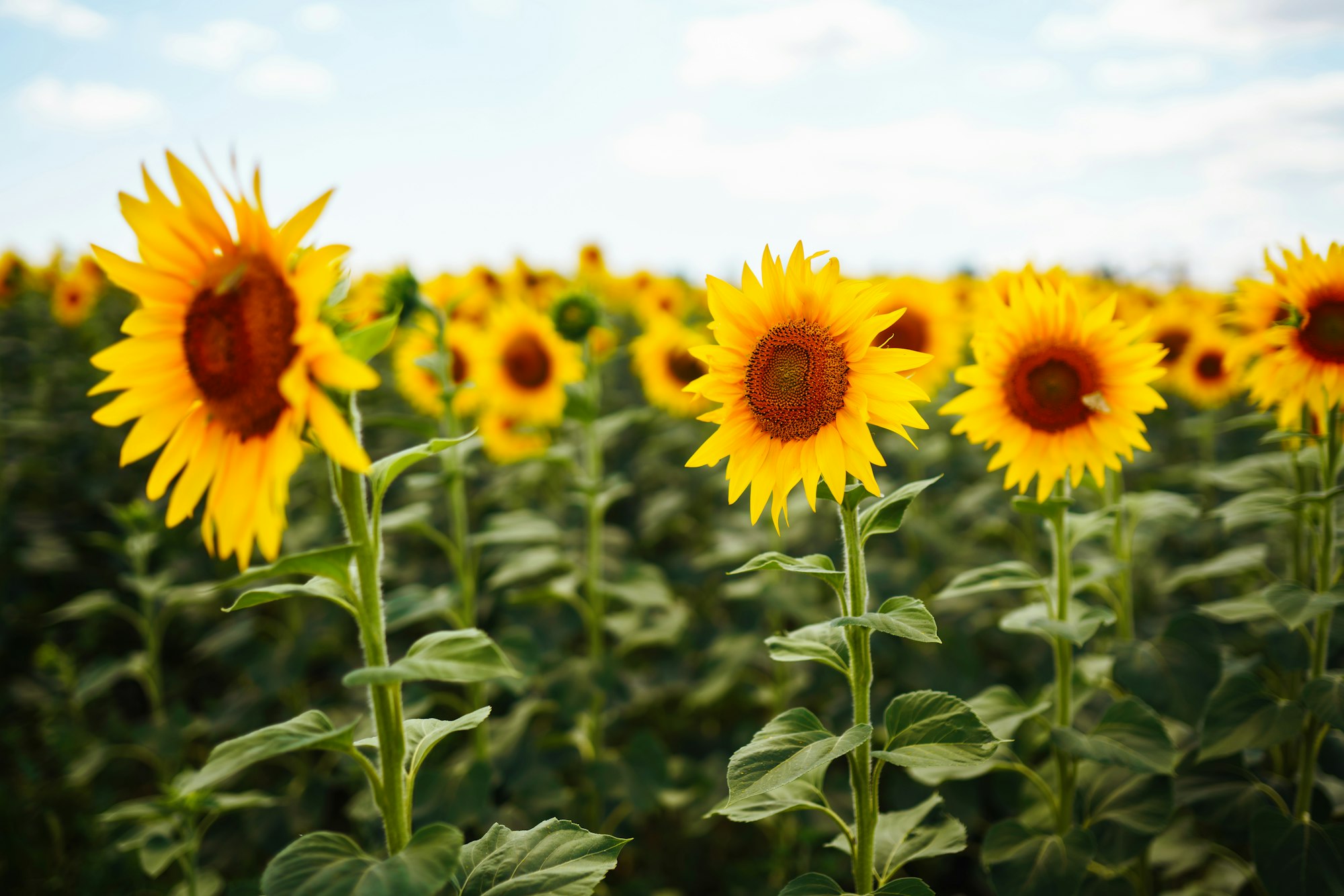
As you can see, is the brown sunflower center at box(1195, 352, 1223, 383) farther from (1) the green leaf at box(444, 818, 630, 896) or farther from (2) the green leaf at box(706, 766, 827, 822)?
(1) the green leaf at box(444, 818, 630, 896)

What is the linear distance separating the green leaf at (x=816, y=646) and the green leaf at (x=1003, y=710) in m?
0.58

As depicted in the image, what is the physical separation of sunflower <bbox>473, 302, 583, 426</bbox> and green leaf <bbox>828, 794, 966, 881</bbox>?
302 cm

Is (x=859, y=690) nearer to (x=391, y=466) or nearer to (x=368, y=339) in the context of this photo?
(x=391, y=466)

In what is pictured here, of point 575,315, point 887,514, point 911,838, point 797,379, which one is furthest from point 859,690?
point 575,315

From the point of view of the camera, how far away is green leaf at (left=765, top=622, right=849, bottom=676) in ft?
5.09

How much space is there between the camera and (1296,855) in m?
2.12

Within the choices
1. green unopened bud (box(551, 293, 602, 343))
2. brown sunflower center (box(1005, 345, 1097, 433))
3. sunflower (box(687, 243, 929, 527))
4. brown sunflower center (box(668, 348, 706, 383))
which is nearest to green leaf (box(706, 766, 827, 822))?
sunflower (box(687, 243, 929, 527))

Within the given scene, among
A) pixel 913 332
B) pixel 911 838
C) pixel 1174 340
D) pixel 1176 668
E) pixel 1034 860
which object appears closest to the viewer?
pixel 911 838

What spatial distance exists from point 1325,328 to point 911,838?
1823 mm

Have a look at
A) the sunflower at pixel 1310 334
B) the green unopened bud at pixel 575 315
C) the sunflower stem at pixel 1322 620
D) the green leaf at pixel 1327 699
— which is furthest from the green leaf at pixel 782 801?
the green unopened bud at pixel 575 315

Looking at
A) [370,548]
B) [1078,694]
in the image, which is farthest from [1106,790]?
[370,548]

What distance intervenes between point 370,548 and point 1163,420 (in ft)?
21.9

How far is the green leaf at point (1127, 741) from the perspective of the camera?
Answer: 193 centimetres

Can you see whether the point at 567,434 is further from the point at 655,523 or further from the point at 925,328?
the point at 925,328
